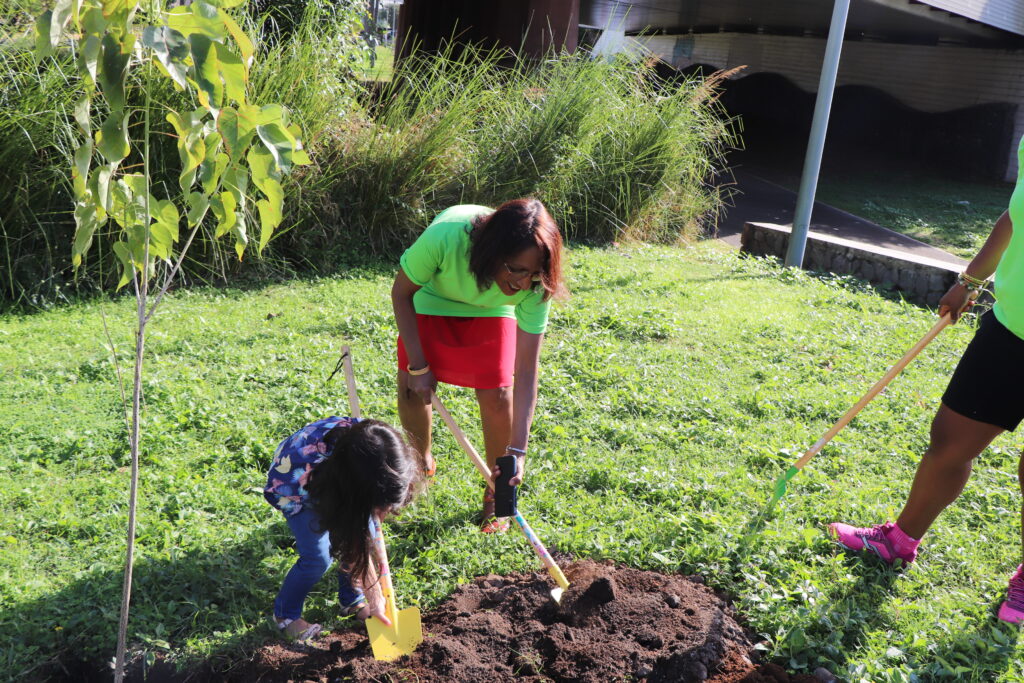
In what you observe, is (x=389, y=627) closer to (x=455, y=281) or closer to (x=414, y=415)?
(x=414, y=415)

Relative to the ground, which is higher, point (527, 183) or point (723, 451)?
point (527, 183)

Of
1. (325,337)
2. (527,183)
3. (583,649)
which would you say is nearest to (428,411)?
(583,649)

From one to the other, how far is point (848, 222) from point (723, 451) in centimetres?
928

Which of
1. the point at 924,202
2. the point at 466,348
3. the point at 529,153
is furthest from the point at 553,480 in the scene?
the point at 924,202

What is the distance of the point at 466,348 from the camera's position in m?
3.14

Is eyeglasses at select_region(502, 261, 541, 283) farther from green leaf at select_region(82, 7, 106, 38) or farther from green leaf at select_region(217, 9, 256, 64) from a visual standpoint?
green leaf at select_region(82, 7, 106, 38)

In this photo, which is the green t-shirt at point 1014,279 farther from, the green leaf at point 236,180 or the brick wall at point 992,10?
the brick wall at point 992,10

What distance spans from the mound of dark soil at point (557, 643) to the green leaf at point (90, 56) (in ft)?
6.11

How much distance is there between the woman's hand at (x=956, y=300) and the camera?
3156 mm

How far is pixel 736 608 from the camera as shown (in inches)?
116

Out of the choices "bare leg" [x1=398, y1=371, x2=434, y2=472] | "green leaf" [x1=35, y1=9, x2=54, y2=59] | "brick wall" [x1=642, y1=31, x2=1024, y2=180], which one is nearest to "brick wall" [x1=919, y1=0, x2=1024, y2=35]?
"brick wall" [x1=642, y1=31, x2=1024, y2=180]

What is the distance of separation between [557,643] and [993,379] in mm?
1724

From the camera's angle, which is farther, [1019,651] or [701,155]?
[701,155]

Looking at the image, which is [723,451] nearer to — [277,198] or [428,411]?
[428,411]
